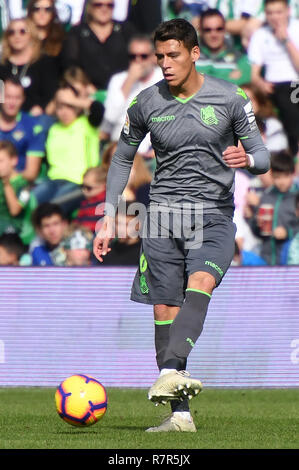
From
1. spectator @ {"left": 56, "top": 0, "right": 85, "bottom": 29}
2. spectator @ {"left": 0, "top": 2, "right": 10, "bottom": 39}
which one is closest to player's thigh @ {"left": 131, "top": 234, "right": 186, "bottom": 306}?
spectator @ {"left": 56, "top": 0, "right": 85, "bottom": 29}

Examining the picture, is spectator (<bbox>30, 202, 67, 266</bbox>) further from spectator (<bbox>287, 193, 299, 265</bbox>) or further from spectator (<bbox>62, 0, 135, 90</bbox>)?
spectator (<bbox>287, 193, 299, 265</bbox>)

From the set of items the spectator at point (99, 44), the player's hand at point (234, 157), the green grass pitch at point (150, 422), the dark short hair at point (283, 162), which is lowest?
the green grass pitch at point (150, 422)

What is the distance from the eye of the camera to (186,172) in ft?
20.9

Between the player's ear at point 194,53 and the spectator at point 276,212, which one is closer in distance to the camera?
the player's ear at point 194,53

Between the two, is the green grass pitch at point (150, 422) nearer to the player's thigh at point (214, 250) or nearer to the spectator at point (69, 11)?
the player's thigh at point (214, 250)

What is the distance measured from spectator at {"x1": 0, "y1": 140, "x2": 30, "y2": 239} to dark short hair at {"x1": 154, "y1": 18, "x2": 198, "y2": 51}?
19.7 ft

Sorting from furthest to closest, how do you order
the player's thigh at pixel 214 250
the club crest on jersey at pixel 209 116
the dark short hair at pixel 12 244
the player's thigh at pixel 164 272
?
the dark short hair at pixel 12 244 → the player's thigh at pixel 164 272 → the club crest on jersey at pixel 209 116 → the player's thigh at pixel 214 250

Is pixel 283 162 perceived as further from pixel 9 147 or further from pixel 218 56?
pixel 9 147

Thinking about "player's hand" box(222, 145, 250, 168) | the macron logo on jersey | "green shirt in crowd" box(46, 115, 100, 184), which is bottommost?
"player's hand" box(222, 145, 250, 168)

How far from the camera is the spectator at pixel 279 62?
39.9ft

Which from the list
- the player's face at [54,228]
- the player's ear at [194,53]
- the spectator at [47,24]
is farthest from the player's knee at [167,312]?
the spectator at [47,24]

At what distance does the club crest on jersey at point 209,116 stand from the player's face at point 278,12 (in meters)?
6.15

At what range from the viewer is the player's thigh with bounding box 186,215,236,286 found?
618 cm
